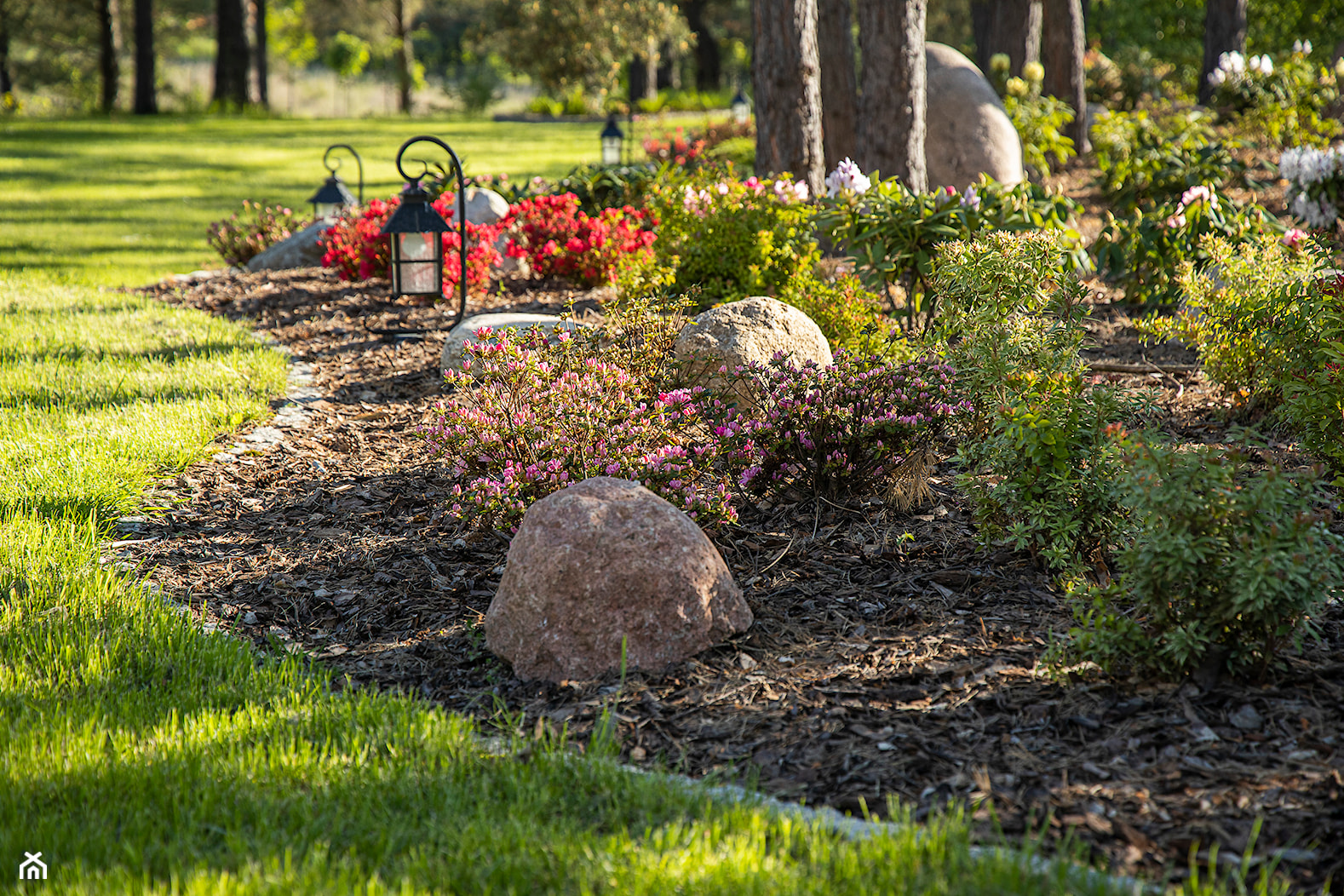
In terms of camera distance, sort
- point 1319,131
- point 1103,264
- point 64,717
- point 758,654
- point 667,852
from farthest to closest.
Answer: point 1319,131
point 1103,264
point 758,654
point 64,717
point 667,852

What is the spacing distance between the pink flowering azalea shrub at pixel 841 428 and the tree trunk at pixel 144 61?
27749mm

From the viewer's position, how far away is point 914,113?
905 cm

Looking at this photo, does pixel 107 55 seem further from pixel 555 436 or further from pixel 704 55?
pixel 555 436

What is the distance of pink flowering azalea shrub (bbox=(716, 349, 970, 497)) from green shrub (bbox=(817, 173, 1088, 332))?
2.07m

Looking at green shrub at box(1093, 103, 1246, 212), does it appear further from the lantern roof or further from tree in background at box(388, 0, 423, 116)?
tree in background at box(388, 0, 423, 116)

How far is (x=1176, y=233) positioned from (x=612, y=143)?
6.68 m

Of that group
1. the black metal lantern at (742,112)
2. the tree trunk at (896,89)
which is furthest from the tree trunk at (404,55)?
the tree trunk at (896,89)

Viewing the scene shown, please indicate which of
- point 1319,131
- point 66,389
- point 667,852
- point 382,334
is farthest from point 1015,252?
point 1319,131

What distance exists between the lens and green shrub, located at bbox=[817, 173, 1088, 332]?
6.50m

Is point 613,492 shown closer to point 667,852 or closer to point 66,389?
point 667,852

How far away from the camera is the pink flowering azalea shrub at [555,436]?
3.84 meters

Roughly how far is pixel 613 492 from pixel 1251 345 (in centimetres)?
329

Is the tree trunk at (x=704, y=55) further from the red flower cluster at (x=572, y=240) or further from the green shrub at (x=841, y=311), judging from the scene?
the green shrub at (x=841, y=311)

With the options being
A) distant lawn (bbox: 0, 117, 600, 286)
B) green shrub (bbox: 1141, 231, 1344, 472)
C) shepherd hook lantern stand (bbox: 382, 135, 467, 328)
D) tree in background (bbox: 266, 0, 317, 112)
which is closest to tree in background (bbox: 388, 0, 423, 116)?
distant lawn (bbox: 0, 117, 600, 286)
